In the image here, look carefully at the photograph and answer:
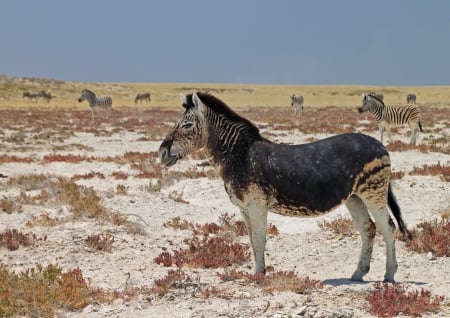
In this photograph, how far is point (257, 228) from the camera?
7285 mm

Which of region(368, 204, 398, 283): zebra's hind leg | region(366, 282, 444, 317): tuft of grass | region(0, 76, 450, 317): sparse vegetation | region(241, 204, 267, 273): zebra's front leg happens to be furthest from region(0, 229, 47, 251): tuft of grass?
region(366, 282, 444, 317): tuft of grass

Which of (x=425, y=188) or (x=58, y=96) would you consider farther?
(x=58, y=96)

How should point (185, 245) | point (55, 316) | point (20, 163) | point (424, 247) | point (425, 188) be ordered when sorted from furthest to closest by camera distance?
point (20, 163) → point (425, 188) → point (185, 245) → point (424, 247) → point (55, 316)

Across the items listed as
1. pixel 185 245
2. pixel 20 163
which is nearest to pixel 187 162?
pixel 20 163

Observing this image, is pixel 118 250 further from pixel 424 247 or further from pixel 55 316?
pixel 424 247

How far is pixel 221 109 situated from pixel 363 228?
2614mm

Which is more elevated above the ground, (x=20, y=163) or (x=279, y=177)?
(x=279, y=177)

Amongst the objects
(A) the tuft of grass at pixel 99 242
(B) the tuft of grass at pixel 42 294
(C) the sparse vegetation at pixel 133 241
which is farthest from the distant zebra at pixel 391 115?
(B) the tuft of grass at pixel 42 294

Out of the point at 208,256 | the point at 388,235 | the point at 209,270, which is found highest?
the point at 388,235

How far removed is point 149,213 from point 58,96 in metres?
80.4

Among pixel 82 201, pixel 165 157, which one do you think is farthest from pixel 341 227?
A: pixel 82 201

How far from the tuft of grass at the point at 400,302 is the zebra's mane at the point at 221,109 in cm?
257

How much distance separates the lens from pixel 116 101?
89938 millimetres

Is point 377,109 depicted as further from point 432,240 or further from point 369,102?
point 432,240
